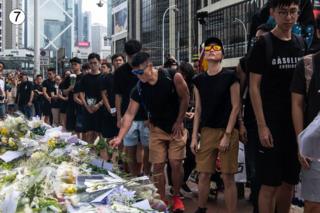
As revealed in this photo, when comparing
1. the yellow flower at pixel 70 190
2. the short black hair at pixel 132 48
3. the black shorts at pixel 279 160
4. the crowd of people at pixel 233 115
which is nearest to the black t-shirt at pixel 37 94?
the crowd of people at pixel 233 115

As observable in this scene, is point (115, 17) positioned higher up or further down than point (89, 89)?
higher up

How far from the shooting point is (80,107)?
11.0 m

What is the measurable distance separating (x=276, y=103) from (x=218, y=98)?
117 cm

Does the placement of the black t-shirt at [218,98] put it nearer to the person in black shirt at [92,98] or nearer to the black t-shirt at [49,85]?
the person in black shirt at [92,98]

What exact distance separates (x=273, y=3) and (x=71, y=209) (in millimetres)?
2526

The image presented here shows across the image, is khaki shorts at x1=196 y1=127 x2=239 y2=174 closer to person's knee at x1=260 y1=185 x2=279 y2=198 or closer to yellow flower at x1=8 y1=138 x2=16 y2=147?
person's knee at x1=260 y1=185 x2=279 y2=198

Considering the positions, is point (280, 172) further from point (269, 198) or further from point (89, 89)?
point (89, 89)

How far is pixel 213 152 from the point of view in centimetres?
554

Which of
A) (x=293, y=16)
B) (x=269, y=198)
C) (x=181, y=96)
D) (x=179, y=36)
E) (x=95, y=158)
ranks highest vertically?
(x=179, y=36)

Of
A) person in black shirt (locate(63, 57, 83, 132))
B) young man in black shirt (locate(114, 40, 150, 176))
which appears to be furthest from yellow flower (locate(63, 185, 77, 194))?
person in black shirt (locate(63, 57, 83, 132))

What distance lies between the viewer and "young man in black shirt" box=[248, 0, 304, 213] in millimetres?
4309

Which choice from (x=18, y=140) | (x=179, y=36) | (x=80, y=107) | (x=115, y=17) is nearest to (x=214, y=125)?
(x=18, y=140)

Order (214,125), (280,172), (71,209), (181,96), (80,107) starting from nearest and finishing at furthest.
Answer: (71,209), (280,172), (214,125), (181,96), (80,107)

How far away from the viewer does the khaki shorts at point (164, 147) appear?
6.16 m
